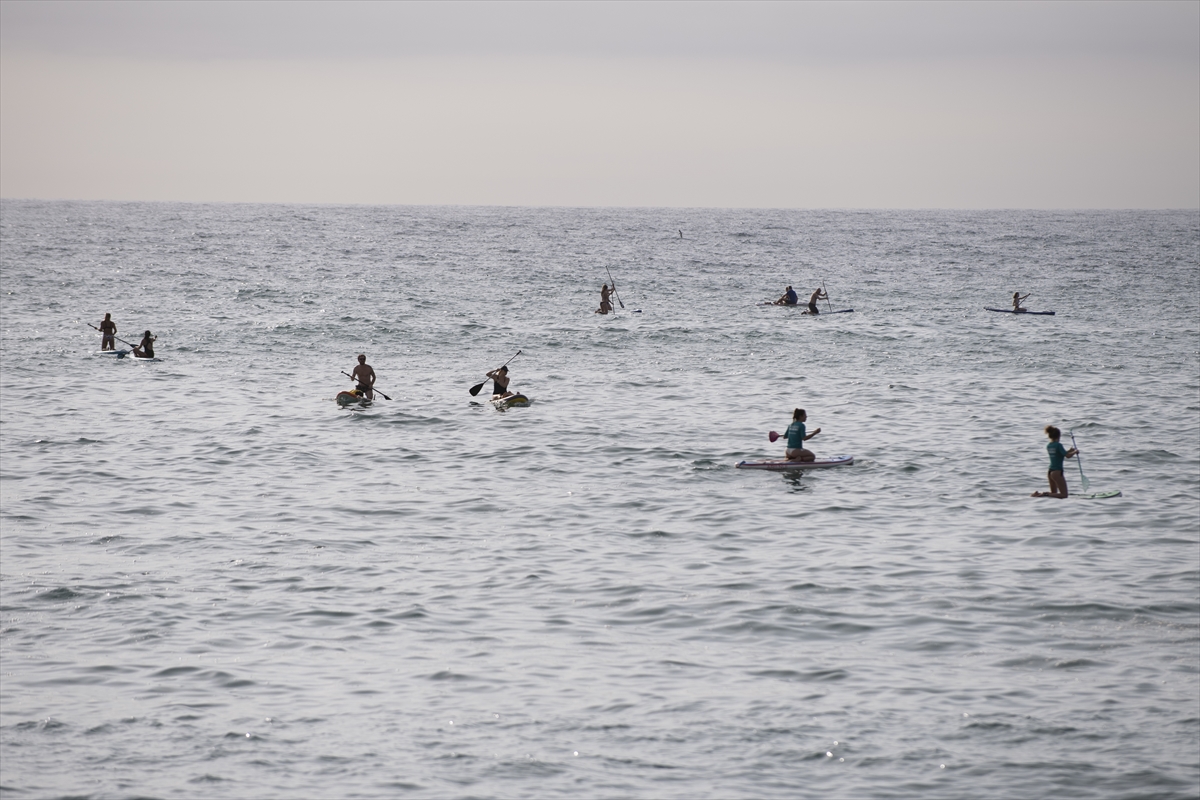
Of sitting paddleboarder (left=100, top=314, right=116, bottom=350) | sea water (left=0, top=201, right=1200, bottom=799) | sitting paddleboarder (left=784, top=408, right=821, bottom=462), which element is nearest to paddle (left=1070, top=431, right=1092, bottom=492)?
sea water (left=0, top=201, right=1200, bottom=799)

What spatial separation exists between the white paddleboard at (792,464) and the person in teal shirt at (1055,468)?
4502 millimetres

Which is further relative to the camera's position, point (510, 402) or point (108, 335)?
point (108, 335)

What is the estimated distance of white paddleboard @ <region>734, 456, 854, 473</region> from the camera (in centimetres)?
2762

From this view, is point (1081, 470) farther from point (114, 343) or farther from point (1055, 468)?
point (114, 343)

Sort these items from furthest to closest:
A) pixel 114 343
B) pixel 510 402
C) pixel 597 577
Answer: pixel 114 343 < pixel 510 402 < pixel 597 577

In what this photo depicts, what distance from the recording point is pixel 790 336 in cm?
5494

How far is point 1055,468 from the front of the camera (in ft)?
81.5

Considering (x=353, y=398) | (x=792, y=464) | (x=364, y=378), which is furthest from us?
(x=364, y=378)

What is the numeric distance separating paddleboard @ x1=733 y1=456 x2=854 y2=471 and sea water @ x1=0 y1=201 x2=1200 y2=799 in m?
0.52

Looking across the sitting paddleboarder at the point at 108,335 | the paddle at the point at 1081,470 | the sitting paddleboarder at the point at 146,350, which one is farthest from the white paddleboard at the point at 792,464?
the sitting paddleboarder at the point at 108,335

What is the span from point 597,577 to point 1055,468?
34.0 feet

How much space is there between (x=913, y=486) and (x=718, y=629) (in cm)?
1021

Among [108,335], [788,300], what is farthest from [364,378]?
[788,300]

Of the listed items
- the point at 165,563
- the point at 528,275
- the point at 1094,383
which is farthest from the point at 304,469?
the point at 528,275
